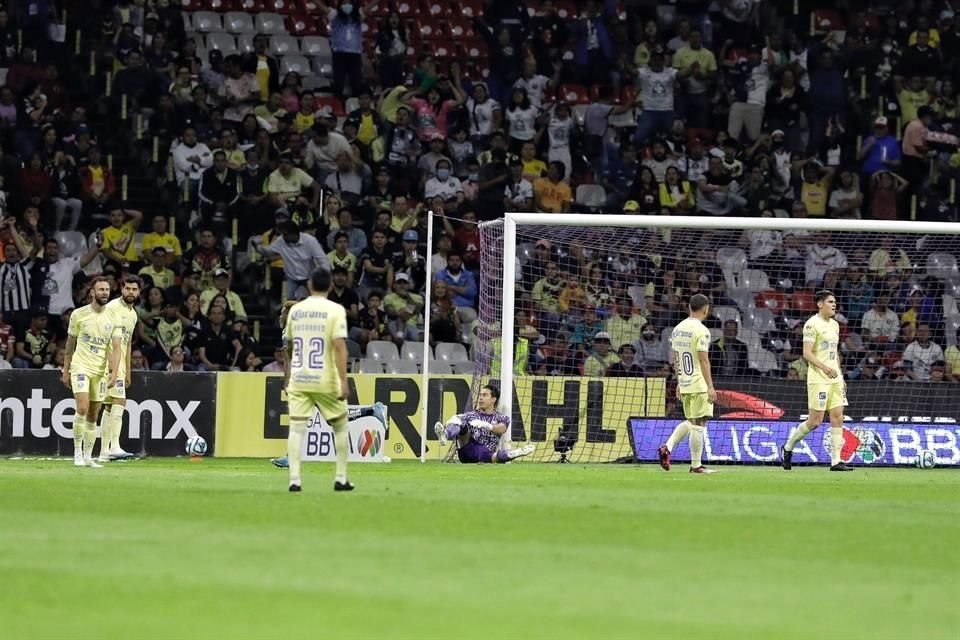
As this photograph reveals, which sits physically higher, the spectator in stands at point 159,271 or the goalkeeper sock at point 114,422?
the spectator in stands at point 159,271

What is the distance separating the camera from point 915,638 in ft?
27.9

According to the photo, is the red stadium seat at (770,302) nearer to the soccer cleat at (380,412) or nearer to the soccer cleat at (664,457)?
the soccer cleat at (664,457)

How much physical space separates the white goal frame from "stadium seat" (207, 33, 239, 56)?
10172 millimetres

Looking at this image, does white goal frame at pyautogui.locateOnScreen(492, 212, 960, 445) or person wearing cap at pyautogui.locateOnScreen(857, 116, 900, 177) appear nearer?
white goal frame at pyautogui.locateOnScreen(492, 212, 960, 445)

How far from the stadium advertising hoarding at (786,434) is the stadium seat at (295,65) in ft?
37.7

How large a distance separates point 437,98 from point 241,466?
39.2 feet

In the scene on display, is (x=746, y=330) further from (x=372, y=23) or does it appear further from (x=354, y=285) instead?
(x=372, y=23)

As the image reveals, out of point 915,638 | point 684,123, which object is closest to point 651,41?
point 684,123

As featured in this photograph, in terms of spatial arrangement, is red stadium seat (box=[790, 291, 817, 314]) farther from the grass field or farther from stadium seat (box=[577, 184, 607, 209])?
the grass field

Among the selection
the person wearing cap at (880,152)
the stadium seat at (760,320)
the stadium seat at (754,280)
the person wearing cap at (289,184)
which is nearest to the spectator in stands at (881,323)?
the stadium seat at (760,320)

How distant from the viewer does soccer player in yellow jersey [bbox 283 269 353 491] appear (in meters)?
16.4

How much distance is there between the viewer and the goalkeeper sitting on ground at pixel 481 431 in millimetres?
24375

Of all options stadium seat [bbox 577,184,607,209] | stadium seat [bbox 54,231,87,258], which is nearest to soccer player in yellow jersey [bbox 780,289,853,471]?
stadium seat [bbox 577,184,607,209]

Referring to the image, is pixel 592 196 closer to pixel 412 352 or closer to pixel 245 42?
pixel 412 352
